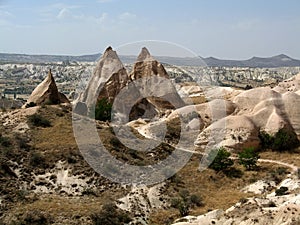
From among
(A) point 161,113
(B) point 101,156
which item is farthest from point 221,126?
(B) point 101,156

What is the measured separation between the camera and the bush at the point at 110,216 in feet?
86.1

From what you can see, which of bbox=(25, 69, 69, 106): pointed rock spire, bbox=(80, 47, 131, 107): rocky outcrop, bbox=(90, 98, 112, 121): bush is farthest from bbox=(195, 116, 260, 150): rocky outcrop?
bbox=(25, 69, 69, 106): pointed rock spire

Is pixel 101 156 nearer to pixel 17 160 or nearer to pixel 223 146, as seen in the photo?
pixel 17 160

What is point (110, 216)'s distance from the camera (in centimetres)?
2680

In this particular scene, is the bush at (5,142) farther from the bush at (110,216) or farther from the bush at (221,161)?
the bush at (221,161)

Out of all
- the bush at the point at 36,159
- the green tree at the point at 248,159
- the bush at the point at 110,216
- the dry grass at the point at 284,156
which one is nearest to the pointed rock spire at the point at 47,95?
the bush at the point at 36,159

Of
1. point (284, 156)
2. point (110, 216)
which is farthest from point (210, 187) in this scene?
point (284, 156)

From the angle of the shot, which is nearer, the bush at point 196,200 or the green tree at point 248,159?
the bush at point 196,200

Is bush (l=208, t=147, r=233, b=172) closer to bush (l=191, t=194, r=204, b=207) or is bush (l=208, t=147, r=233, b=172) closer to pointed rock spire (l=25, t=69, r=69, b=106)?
bush (l=191, t=194, r=204, b=207)

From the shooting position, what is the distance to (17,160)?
32938 mm

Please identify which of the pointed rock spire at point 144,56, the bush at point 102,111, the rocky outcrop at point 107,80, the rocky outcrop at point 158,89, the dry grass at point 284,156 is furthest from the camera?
the pointed rock spire at point 144,56

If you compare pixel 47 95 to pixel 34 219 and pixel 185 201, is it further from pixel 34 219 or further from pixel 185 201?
pixel 34 219

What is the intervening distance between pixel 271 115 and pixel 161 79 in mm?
13975

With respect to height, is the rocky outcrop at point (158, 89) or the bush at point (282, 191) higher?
the rocky outcrop at point (158, 89)
